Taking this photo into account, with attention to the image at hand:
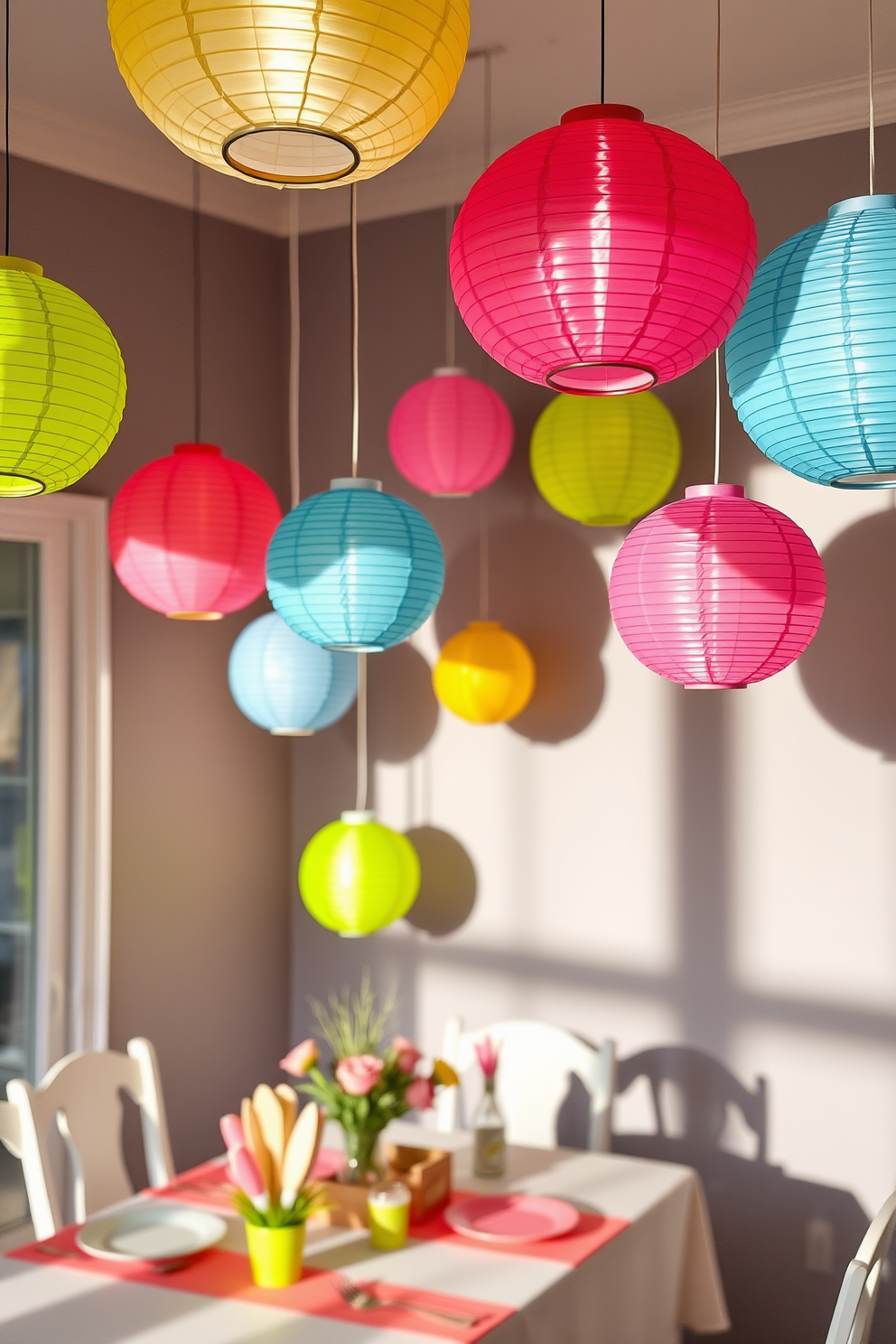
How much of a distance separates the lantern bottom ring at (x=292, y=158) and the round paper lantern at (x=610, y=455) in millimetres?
1756

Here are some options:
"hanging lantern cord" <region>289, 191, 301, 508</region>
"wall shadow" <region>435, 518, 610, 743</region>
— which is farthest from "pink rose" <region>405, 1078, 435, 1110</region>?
"hanging lantern cord" <region>289, 191, 301, 508</region>

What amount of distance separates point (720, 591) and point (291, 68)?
→ 2.88ft

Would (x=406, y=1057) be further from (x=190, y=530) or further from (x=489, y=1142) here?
(x=190, y=530)

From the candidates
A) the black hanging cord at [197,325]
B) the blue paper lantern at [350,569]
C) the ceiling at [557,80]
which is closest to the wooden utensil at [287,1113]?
the blue paper lantern at [350,569]

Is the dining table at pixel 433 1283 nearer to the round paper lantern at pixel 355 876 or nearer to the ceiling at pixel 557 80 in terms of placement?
the round paper lantern at pixel 355 876

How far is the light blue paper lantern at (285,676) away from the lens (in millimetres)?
2873

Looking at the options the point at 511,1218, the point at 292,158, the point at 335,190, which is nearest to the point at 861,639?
the point at 511,1218

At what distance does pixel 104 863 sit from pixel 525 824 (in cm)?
112

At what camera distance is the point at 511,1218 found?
8.25 feet

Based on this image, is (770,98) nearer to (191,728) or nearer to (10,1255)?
(191,728)

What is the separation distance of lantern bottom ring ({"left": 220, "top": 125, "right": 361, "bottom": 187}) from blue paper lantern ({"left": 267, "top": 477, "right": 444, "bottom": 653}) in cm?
82

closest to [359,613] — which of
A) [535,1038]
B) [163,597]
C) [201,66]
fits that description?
[163,597]

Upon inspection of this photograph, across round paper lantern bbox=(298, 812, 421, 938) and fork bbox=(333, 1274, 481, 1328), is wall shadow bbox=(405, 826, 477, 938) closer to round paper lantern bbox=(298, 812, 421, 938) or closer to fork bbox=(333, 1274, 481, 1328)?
round paper lantern bbox=(298, 812, 421, 938)

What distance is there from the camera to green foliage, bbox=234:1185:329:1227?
2.25 m
